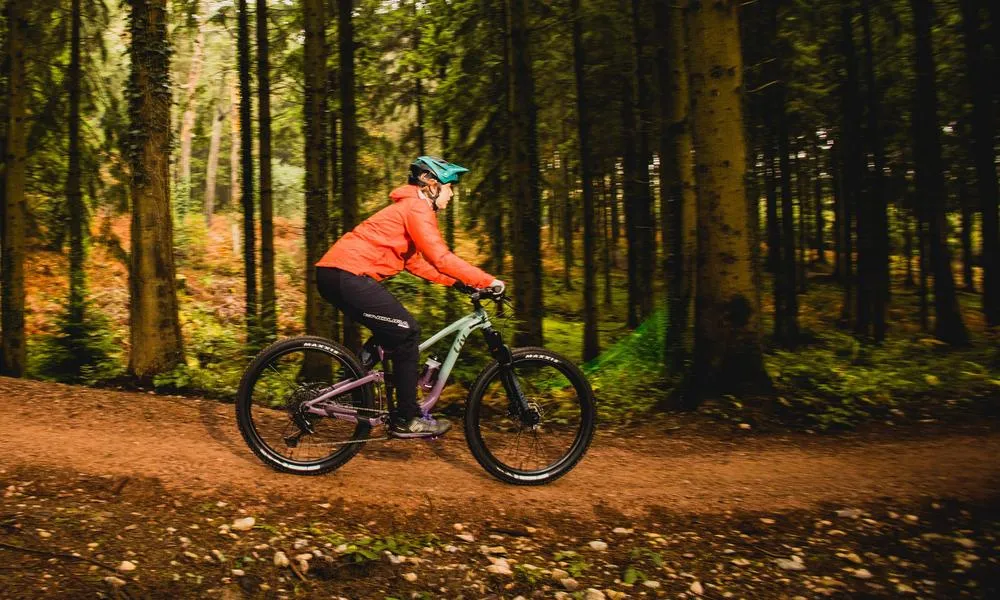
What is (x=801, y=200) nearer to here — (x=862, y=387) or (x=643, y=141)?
(x=643, y=141)

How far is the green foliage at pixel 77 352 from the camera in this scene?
955cm

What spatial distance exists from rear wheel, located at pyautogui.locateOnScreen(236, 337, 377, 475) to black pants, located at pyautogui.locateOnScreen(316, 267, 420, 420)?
311 millimetres

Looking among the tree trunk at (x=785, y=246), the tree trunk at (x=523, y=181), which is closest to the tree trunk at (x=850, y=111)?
the tree trunk at (x=785, y=246)

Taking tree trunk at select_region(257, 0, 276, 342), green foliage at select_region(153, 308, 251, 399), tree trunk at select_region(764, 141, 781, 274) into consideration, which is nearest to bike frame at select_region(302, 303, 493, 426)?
green foliage at select_region(153, 308, 251, 399)

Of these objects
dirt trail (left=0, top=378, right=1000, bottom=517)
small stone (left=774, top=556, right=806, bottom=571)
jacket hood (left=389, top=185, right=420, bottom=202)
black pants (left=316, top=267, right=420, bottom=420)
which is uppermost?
jacket hood (left=389, top=185, right=420, bottom=202)

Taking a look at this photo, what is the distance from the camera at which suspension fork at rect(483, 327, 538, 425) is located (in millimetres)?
5133

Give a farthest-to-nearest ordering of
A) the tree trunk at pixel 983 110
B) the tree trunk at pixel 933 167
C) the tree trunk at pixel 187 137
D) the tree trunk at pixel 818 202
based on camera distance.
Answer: the tree trunk at pixel 187 137, the tree trunk at pixel 818 202, the tree trunk at pixel 933 167, the tree trunk at pixel 983 110

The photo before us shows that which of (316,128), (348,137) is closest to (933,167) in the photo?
(348,137)

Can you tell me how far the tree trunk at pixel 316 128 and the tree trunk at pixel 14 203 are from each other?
4114 millimetres

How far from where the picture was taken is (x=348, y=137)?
406 inches

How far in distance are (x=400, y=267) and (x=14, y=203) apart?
7.72 m

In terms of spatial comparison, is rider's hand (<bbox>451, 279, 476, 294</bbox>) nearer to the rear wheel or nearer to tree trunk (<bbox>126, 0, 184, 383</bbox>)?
the rear wheel

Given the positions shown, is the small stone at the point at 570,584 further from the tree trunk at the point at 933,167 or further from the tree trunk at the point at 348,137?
the tree trunk at the point at 933,167

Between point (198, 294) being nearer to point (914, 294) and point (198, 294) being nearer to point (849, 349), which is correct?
point (849, 349)
